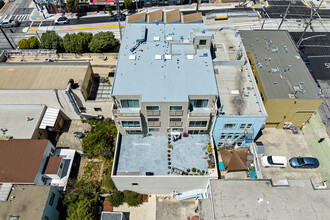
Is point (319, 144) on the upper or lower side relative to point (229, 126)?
upper

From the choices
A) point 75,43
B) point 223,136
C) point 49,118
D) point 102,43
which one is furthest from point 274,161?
point 75,43

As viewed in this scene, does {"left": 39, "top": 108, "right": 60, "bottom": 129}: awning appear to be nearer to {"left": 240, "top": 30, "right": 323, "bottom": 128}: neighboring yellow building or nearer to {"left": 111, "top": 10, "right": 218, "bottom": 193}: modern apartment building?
{"left": 111, "top": 10, "right": 218, "bottom": 193}: modern apartment building

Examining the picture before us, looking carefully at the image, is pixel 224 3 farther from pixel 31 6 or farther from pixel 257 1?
pixel 31 6

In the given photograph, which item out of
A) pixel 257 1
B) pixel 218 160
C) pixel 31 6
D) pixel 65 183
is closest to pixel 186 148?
pixel 218 160

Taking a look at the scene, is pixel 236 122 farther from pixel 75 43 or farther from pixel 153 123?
pixel 75 43

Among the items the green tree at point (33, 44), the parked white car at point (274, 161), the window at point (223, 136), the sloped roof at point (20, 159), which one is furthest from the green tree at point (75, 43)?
the parked white car at point (274, 161)
